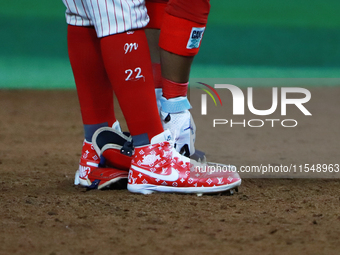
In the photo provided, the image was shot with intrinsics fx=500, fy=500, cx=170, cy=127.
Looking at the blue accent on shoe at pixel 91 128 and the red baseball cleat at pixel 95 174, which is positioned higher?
the blue accent on shoe at pixel 91 128

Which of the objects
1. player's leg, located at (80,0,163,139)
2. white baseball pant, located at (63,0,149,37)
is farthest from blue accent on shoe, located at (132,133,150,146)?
white baseball pant, located at (63,0,149,37)

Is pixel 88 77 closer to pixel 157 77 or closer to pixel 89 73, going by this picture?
pixel 89 73

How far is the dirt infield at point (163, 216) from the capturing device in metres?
0.85

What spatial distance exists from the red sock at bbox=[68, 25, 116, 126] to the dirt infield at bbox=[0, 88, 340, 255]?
21 centimetres

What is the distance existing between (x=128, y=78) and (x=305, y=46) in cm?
409

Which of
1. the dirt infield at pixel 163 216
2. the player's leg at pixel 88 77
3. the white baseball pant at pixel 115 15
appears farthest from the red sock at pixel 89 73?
the dirt infield at pixel 163 216

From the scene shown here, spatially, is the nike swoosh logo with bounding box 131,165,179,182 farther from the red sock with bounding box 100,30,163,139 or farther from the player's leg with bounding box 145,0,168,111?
the player's leg with bounding box 145,0,168,111

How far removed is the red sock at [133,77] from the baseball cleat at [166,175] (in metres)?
0.04

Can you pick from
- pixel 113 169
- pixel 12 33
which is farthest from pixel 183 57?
pixel 12 33

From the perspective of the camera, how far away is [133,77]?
3.74 feet

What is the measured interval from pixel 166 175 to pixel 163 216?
17cm

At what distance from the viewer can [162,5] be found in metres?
1.34

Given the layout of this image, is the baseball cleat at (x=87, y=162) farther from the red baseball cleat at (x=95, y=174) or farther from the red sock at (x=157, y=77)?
the red sock at (x=157, y=77)

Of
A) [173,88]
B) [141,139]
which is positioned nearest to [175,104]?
[173,88]
